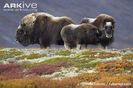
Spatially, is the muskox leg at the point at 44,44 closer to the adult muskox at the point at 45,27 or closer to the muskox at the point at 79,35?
the adult muskox at the point at 45,27

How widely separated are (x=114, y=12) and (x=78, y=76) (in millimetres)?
110843

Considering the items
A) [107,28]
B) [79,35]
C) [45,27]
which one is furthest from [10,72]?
[45,27]

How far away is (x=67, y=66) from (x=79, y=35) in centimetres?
1799

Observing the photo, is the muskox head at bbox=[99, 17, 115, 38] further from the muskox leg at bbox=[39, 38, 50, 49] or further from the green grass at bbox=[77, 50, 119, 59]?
the green grass at bbox=[77, 50, 119, 59]

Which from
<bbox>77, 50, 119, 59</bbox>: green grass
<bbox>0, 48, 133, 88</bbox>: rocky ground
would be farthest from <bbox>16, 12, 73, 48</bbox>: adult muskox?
<bbox>77, 50, 119, 59</bbox>: green grass

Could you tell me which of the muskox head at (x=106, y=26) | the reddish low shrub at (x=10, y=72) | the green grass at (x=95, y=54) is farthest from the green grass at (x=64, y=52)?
the muskox head at (x=106, y=26)

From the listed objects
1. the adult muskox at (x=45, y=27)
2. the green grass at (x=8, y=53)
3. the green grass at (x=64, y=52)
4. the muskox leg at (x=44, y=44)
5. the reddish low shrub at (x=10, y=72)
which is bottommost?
the muskox leg at (x=44, y=44)

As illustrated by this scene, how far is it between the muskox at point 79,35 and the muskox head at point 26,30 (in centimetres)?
322

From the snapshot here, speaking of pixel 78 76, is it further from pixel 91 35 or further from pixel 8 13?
pixel 8 13

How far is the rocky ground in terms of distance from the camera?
2800 centimetres

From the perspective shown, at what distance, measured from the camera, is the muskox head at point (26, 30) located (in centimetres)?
5481

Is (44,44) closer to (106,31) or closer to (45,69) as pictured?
(106,31)

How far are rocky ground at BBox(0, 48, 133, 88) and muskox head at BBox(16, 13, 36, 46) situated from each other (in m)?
13.0

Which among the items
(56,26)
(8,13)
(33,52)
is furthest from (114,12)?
(33,52)
